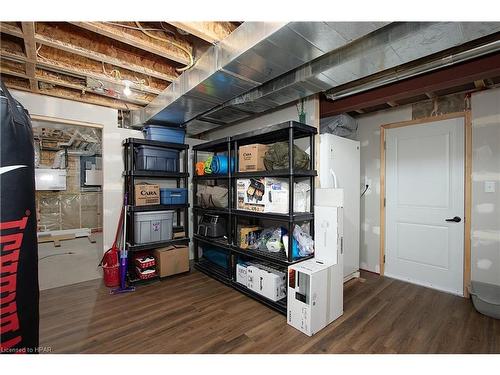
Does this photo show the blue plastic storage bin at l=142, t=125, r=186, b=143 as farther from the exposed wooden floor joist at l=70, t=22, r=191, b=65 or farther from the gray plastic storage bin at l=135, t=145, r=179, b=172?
the exposed wooden floor joist at l=70, t=22, r=191, b=65

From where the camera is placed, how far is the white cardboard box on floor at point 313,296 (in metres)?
2.06

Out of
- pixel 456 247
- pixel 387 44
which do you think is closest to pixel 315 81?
pixel 387 44

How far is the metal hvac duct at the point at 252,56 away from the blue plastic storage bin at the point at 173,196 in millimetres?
1192

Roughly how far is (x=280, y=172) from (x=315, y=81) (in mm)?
902

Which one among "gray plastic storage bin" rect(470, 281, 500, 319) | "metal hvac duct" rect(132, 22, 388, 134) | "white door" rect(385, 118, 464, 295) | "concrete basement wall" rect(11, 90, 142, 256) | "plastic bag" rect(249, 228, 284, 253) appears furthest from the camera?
"concrete basement wall" rect(11, 90, 142, 256)

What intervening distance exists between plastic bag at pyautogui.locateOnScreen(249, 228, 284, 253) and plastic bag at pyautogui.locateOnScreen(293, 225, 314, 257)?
0.20 meters

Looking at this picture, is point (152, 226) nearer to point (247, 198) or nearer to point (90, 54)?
point (247, 198)

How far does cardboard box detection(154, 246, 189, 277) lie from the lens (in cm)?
326

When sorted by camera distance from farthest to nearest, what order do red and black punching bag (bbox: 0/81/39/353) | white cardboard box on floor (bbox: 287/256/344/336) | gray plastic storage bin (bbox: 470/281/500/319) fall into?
gray plastic storage bin (bbox: 470/281/500/319)
white cardboard box on floor (bbox: 287/256/344/336)
red and black punching bag (bbox: 0/81/39/353)

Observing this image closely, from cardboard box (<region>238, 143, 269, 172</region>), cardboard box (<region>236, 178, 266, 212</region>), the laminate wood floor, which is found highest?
cardboard box (<region>238, 143, 269, 172</region>)

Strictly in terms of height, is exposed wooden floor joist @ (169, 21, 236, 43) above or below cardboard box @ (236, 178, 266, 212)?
above

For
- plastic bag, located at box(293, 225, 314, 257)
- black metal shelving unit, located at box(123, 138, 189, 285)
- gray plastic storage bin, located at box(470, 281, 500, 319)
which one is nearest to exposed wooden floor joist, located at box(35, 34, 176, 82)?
black metal shelving unit, located at box(123, 138, 189, 285)

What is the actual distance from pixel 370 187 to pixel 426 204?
0.71m

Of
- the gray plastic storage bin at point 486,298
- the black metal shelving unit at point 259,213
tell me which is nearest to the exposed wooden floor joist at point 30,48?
the black metal shelving unit at point 259,213
